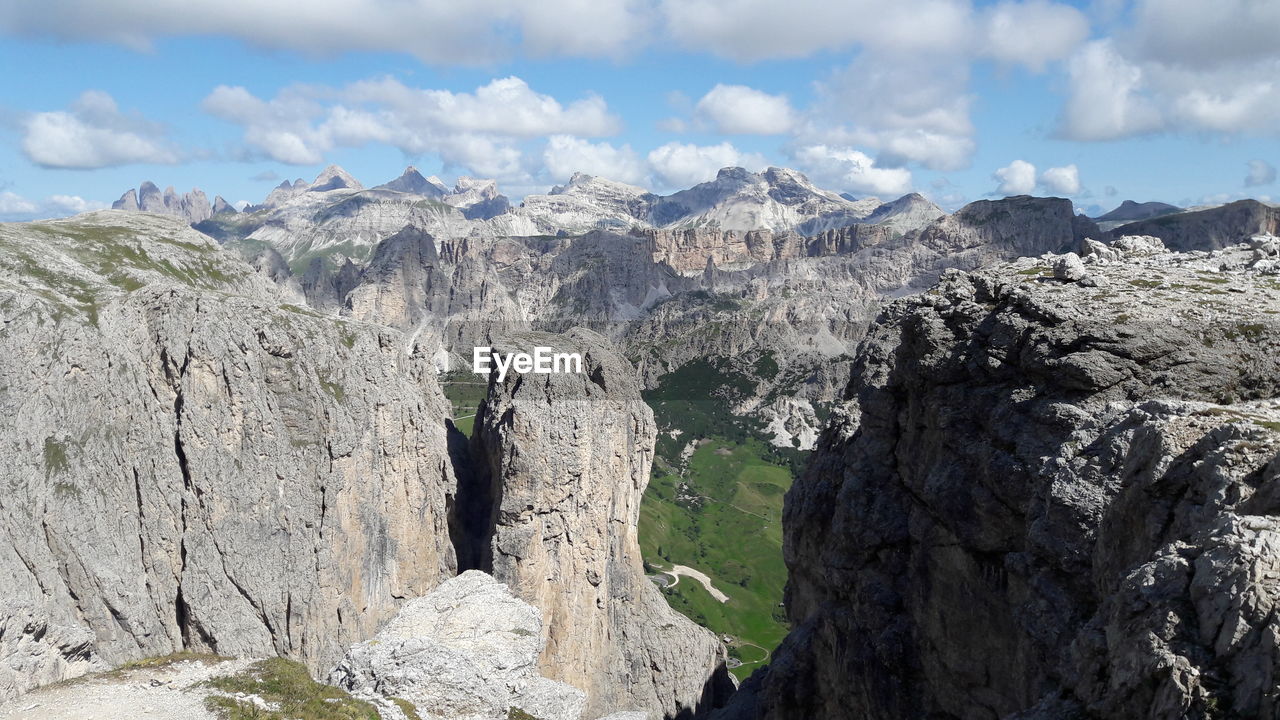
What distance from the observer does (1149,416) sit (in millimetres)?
21938

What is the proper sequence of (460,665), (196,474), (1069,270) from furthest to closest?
(196,474) → (460,665) → (1069,270)

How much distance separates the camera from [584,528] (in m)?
65.1

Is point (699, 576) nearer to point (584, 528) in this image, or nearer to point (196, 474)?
point (584, 528)

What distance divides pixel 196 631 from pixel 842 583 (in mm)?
38794

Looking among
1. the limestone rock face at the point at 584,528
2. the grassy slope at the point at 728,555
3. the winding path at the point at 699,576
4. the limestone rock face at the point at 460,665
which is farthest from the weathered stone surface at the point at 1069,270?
the winding path at the point at 699,576

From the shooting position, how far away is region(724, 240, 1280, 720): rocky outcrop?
1527 cm

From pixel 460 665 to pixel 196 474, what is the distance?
2127 cm

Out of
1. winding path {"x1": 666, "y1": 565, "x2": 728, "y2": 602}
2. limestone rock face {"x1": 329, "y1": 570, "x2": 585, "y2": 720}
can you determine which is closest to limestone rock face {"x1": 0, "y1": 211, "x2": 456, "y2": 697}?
limestone rock face {"x1": 329, "y1": 570, "x2": 585, "y2": 720}

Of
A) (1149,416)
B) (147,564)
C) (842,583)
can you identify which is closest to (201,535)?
(147,564)

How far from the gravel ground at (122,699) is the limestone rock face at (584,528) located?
26.2 m

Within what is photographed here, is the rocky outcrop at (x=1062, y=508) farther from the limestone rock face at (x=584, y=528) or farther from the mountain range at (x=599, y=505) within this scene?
the limestone rock face at (x=584, y=528)

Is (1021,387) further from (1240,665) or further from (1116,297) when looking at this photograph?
(1240,665)

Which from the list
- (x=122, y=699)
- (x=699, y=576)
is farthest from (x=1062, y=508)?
(x=699, y=576)

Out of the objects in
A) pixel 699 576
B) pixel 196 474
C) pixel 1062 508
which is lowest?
pixel 699 576
